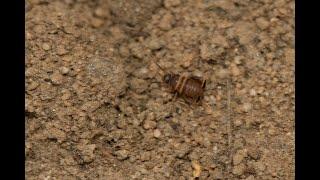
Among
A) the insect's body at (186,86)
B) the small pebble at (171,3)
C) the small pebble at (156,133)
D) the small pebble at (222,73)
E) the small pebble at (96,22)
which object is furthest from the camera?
the small pebble at (171,3)

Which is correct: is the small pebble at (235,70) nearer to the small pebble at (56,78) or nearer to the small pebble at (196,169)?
the small pebble at (196,169)

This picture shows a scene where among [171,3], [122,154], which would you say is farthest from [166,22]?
[122,154]

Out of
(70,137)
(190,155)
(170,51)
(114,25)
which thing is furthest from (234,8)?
(70,137)

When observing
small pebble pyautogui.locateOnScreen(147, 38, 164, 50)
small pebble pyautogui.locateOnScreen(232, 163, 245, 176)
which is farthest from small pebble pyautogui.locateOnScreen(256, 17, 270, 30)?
small pebble pyautogui.locateOnScreen(232, 163, 245, 176)

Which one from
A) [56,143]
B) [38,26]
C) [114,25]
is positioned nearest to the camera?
[56,143]

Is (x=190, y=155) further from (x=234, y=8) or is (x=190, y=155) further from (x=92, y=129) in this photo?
(x=234, y=8)

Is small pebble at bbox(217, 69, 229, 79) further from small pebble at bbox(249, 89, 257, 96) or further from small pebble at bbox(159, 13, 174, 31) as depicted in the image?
small pebble at bbox(159, 13, 174, 31)

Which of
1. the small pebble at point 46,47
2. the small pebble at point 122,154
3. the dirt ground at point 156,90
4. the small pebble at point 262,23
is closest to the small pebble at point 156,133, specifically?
the dirt ground at point 156,90
